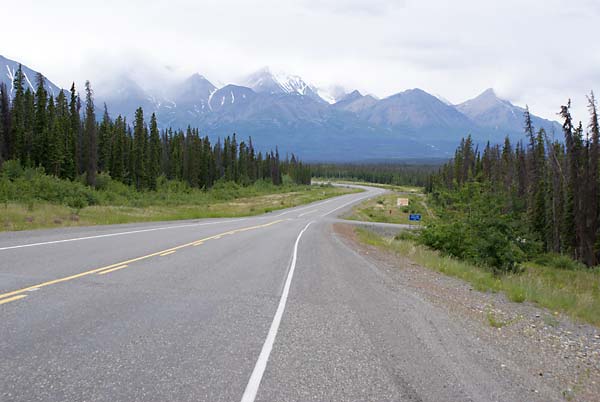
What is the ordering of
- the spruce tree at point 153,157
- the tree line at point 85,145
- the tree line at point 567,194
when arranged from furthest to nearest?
the spruce tree at point 153,157 → the tree line at point 85,145 → the tree line at point 567,194

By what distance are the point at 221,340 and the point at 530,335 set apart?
4.78 m

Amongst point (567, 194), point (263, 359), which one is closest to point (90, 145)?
point (567, 194)

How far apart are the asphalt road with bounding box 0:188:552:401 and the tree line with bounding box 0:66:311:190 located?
47.2 metres

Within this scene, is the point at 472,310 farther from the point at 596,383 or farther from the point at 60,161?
the point at 60,161

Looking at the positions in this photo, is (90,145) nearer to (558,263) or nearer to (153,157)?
(153,157)

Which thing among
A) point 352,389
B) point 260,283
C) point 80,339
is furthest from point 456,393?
point 260,283

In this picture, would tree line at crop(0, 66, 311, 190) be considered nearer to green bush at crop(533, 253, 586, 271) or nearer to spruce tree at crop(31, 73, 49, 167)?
spruce tree at crop(31, 73, 49, 167)

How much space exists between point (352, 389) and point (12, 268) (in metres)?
7.64

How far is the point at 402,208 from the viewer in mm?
66938

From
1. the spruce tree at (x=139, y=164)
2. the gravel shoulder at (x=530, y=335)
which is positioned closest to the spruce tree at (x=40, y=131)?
the spruce tree at (x=139, y=164)

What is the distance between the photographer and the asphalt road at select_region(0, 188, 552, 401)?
3.94 metres

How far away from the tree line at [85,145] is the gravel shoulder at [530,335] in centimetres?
5011

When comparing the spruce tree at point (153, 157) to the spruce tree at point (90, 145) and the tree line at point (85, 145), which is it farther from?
the spruce tree at point (90, 145)

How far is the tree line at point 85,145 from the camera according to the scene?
61406 mm
